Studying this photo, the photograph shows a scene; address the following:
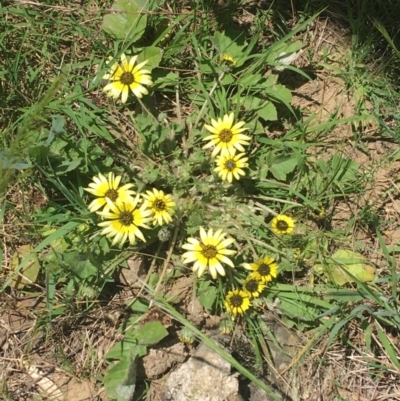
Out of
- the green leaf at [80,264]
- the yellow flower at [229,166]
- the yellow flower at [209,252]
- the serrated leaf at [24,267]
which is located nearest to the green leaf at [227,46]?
the yellow flower at [229,166]

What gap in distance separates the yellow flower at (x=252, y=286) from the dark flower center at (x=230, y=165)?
64cm

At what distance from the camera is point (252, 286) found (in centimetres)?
309

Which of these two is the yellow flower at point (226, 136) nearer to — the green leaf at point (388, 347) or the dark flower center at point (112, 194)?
the dark flower center at point (112, 194)

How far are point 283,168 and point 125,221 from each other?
104 centimetres

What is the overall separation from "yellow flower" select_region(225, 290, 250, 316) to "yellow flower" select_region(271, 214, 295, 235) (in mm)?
429

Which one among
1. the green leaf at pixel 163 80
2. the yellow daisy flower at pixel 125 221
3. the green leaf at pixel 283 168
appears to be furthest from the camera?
the green leaf at pixel 163 80

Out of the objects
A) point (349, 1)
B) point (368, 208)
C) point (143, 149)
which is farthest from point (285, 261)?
point (349, 1)

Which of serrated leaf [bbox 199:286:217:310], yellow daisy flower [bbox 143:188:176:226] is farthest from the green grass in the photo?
yellow daisy flower [bbox 143:188:176:226]

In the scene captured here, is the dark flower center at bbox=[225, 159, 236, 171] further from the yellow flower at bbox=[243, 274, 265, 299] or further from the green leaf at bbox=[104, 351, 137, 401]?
the green leaf at bbox=[104, 351, 137, 401]

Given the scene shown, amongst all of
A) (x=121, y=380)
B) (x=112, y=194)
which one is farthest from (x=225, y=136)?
(x=121, y=380)

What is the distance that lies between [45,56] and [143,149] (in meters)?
0.93

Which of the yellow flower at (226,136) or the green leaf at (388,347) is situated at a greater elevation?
the yellow flower at (226,136)

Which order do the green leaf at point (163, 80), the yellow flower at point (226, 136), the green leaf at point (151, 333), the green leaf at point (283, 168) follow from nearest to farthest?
the green leaf at point (151, 333)
the yellow flower at point (226, 136)
the green leaf at point (283, 168)
the green leaf at point (163, 80)

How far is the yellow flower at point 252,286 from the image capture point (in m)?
3.09
